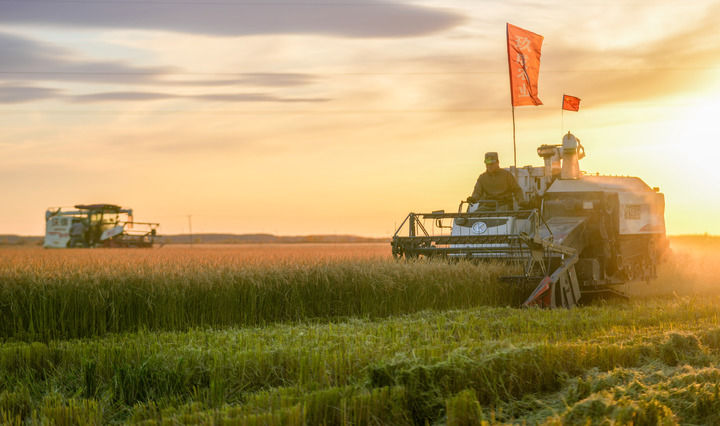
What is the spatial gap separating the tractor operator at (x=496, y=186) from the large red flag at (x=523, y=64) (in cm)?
423

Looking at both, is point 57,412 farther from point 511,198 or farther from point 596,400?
point 511,198

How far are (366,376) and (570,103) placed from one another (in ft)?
45.0

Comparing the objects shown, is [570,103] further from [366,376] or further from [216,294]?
[366,376]

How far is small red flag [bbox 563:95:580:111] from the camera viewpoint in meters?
17.5

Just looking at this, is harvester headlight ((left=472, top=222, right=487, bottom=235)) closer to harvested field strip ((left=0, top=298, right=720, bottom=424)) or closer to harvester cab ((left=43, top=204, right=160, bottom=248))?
harvested field strip ((left=0, top=298, right=720, bottom=424))

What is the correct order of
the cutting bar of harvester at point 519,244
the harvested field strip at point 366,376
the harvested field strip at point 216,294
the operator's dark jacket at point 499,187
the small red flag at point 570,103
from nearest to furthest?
the harvested field strip at point 366,376 < the harvested field strip at point 216,294 < the cutting bar of harvester at point 519,244 < the operator's dark jacket at point 499,187 < the small red flag at point 570,103

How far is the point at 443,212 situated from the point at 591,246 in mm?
3115

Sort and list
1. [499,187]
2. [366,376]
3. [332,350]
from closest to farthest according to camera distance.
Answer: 1. [366,376]
2. [332,350]
3. [499,187]

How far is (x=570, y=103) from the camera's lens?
17.6 metres

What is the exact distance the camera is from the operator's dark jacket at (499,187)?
12.8m

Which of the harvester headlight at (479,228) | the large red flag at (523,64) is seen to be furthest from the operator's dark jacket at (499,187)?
the large red flag at (523,64)

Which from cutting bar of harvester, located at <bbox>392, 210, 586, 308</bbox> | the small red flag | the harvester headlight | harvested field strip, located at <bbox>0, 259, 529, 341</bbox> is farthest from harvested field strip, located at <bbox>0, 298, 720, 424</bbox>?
the small red flag

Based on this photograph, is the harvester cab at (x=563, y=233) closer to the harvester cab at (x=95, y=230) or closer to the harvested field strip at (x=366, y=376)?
the harvested field strip at (x=366, y=376)

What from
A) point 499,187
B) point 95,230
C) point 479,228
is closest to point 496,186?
point 499,187
